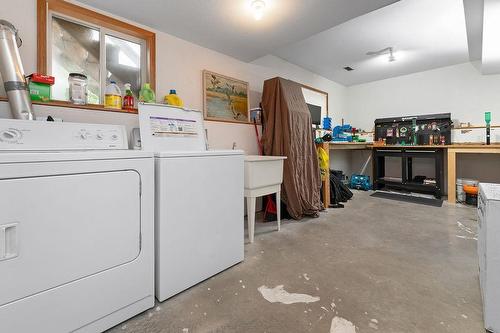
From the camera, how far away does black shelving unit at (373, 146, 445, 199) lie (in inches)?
145

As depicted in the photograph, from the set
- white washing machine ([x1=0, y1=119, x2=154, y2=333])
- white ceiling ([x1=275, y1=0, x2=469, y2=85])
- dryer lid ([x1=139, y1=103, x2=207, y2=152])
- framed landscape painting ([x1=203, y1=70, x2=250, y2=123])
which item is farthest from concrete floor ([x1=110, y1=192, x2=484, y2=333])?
white ceiling ([x1=275, y1=0, x2=469, y2=85])

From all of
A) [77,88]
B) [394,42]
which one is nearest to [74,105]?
[77,88]

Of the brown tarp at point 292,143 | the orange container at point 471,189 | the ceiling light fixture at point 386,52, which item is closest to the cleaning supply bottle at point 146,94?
the brown tarp at point 292,143

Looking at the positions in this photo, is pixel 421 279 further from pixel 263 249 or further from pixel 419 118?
pixel 419 118

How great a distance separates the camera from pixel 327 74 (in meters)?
4.18

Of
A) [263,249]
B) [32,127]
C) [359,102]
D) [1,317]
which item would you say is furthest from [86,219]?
[359,102]

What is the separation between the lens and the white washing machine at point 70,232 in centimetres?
85

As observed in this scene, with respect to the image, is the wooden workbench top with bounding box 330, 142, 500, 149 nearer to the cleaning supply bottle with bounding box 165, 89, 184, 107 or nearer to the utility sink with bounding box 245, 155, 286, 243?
the utility sink with bounding box 245, 155, 286, 243

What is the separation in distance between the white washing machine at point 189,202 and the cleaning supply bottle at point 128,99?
1.22ft

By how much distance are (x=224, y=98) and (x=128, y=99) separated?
105 cm

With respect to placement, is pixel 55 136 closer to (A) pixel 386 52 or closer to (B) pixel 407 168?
(A) pixel 386 52

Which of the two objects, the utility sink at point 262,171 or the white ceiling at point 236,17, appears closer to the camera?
the white ceiling at point 236,17

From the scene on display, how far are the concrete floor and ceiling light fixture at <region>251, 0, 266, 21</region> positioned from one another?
1.96 metres

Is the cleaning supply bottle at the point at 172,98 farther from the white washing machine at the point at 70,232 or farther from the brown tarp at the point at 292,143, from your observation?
the brown tarp at the point at 292,143
